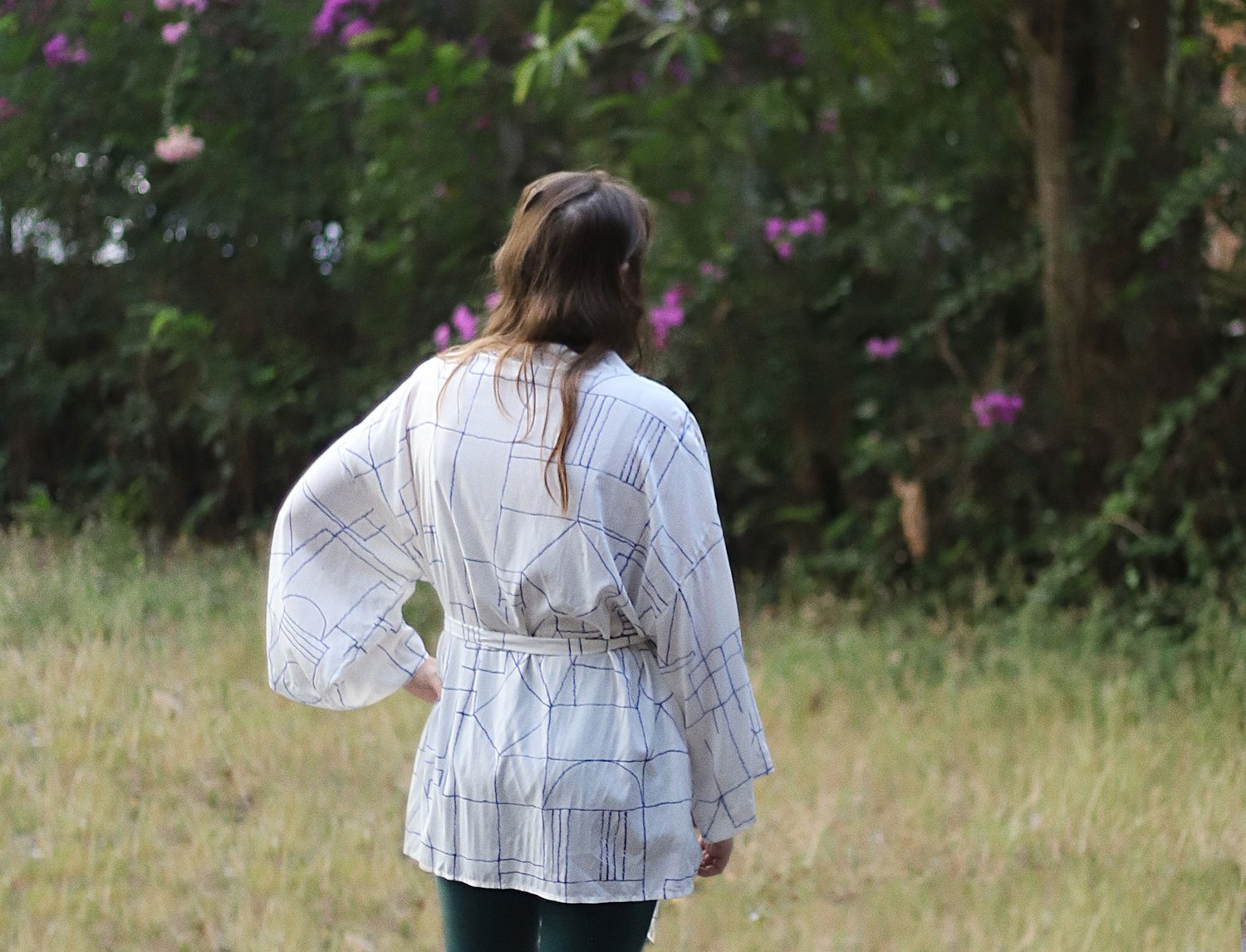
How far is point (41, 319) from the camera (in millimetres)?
7742

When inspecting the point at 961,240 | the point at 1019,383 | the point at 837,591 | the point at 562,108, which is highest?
the point at 562,108

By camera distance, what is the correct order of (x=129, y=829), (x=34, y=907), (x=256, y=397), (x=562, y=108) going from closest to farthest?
(x=34, y=907)
(x=129, y=829)
(x=562, y=108)
(x=256, y=397)

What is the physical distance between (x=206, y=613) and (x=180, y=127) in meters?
2.75

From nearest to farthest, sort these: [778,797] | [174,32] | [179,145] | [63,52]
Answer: [778,797], [179,145], [174,32], [63,52]

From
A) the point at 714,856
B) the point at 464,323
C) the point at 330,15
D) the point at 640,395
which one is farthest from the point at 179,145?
the point at 714,856

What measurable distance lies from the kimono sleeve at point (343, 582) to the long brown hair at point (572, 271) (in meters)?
0.27

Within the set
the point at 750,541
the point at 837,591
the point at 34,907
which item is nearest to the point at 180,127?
the point at 750,541

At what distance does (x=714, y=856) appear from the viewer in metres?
2.03

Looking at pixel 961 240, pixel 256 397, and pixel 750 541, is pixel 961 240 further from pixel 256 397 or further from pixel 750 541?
pixel 256 397

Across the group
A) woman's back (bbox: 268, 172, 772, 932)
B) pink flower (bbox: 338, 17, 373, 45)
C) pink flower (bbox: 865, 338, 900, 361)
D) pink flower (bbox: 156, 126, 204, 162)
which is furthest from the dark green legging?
pink flower (bbox: 156, 126, 204, 162)

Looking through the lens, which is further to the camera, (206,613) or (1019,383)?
(1019,383)

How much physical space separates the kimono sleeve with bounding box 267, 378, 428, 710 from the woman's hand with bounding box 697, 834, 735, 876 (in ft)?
1.68

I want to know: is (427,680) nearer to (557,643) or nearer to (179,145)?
(557,643)

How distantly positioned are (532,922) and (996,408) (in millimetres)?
4577
